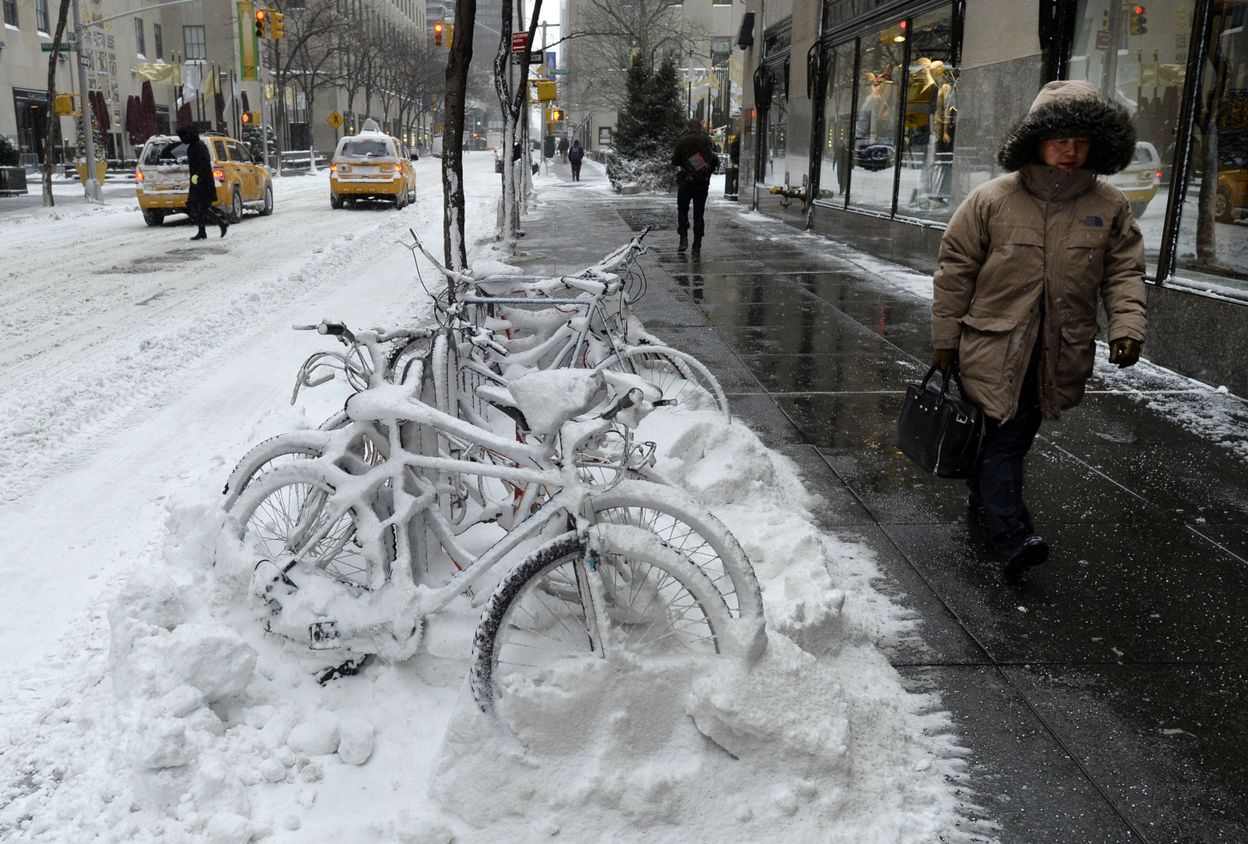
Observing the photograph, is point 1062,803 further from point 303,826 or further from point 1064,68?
point 1064,68

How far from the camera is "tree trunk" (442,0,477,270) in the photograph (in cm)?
1066

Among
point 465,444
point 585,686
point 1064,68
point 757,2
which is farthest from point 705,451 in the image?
point 757,2

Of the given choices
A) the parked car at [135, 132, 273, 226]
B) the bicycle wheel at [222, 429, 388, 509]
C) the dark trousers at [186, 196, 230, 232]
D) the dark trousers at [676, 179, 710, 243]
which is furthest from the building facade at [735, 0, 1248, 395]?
the parked car at [135, 132, 273, 226]

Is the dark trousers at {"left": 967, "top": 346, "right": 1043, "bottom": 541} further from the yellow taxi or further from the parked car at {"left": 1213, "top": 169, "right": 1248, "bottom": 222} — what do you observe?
the yellow taxi

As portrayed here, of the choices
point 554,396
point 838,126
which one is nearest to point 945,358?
point 554,396

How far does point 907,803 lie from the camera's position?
9.89 feet

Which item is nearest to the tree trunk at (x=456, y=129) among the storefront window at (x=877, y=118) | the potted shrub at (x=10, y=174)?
the storefront window at (x=877, y=118)

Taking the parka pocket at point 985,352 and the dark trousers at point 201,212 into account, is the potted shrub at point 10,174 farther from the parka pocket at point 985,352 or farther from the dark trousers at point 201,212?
the parka pocket at point 985,352

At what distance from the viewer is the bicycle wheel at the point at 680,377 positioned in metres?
6.30

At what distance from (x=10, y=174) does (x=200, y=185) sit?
45.5 feet

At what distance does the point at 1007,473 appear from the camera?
4543mm

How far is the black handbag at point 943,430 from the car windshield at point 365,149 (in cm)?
2437

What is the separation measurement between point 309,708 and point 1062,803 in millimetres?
2138

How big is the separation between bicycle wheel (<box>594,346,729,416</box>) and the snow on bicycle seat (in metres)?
2.95
